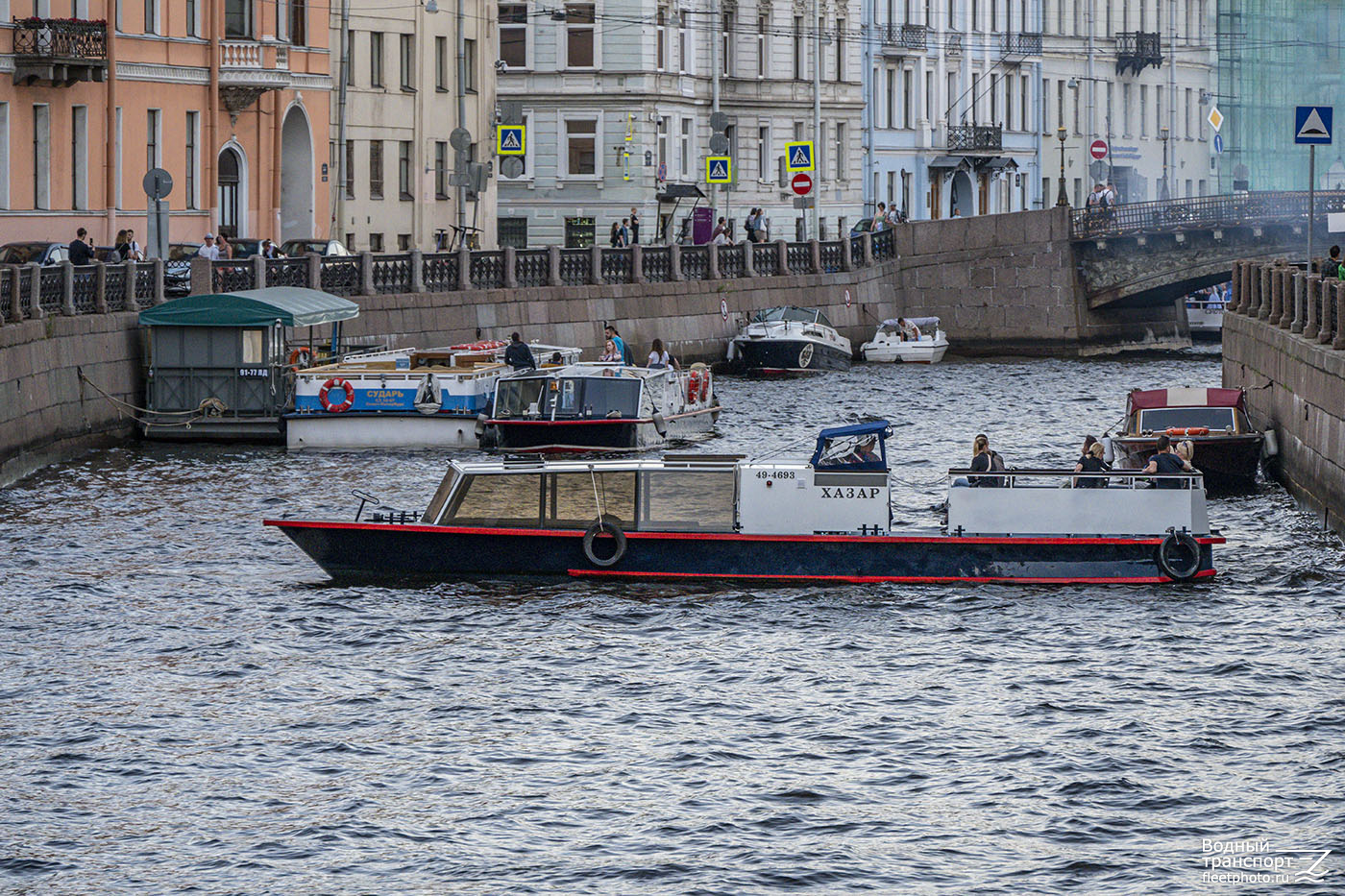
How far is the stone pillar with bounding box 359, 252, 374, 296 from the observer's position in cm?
4669

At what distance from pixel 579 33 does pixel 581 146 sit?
315 centimetres

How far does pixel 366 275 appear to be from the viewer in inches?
1841

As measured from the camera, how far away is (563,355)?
43.6m

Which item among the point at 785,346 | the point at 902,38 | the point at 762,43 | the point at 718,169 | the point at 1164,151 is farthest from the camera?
the point at 1164,151

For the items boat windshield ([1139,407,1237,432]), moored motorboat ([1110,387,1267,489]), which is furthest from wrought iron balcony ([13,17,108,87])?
boat windshield ([1139,407,1237,432])

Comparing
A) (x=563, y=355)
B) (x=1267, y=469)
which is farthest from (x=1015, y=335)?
(x=1267, y=469)

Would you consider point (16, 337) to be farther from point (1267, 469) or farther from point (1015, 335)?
point (1015, 335)

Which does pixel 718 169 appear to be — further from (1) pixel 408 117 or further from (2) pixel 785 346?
(1) pixel 408 117

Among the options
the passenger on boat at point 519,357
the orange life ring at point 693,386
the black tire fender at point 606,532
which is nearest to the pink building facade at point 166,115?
the passenger on boat at point 519,357

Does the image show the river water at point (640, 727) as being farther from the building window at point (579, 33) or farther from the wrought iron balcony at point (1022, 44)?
the wrought iron balcony at point (1022, 44)

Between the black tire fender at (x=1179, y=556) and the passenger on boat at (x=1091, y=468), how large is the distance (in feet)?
2.94

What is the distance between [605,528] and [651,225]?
153 feet

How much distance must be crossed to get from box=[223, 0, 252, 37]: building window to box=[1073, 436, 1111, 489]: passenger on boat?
31.9 metres

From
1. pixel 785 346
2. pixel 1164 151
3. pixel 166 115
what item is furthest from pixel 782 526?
pixel 1164 151
